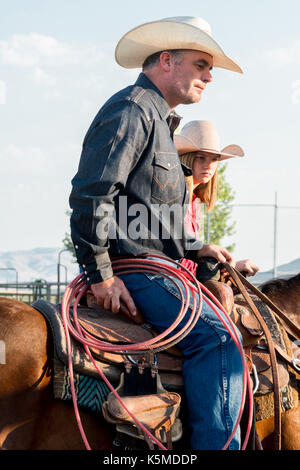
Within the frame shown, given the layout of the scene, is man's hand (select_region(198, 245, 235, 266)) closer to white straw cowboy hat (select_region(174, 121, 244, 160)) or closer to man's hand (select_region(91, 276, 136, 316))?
man's hand (select_region(91, 276, 136, 316))

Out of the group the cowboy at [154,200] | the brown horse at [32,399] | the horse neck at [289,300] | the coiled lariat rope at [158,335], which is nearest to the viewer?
the brown horse at [32,399]

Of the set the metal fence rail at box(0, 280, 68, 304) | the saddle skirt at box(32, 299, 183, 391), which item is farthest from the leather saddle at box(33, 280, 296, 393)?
the metal fence rail at box(0, 280, 68, 304)

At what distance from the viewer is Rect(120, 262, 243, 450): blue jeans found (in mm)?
2855

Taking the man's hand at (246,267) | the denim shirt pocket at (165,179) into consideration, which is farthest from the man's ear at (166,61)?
the man's hand at (246,267)

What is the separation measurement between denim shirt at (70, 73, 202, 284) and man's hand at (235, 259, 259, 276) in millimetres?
786

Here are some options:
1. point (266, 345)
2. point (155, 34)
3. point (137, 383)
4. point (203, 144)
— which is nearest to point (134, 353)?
point (137, 383)

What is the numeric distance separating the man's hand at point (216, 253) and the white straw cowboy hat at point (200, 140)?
1.78m

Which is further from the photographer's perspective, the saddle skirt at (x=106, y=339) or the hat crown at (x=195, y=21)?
the hat crown at (x=195, y=21)

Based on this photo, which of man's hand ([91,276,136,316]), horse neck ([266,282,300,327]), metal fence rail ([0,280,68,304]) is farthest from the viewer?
metal fence rail ([0,280,68,304])

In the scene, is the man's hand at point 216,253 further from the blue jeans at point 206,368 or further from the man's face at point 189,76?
the man's face at point 189,76

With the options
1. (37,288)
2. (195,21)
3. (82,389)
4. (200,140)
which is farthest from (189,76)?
(37,288)

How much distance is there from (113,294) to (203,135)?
2.75 metres

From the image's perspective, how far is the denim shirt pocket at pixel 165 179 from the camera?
327cm

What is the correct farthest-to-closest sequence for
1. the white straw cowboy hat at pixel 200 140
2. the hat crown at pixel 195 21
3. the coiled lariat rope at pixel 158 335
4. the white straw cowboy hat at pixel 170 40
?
the white straw cowboy hat at pixel 200 140
the hat crown at pixel 195 21
the white straw cowboy hat at pixel 170 40
the coiled lariat rope at pixel 158 335
